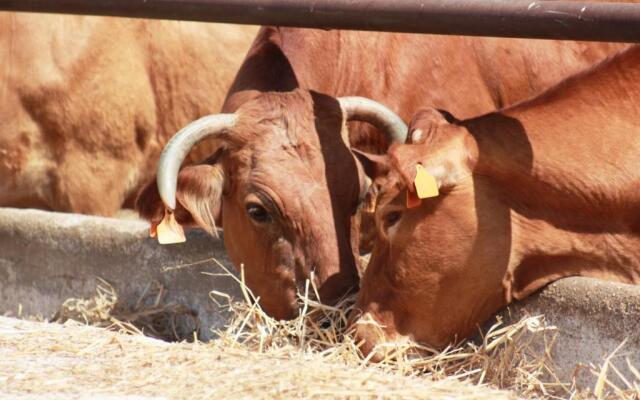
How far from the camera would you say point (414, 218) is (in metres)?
5.12

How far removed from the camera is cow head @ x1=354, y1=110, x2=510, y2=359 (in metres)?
5.05

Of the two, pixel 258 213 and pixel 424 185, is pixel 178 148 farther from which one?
pixel 424 185

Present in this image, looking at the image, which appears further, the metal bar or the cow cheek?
the cow cheek

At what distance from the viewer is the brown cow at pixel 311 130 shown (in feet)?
18.5

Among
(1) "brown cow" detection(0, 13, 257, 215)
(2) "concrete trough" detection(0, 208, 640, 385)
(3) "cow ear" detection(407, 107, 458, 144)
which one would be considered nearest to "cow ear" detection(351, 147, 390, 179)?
(3) "cow ear" detection(407, 107, 458, 144)

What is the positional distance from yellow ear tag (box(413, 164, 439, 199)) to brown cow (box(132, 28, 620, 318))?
76 cm

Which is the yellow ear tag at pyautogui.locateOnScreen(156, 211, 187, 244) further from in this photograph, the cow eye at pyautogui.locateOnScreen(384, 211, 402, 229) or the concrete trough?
the cow eye at pyautogui.locateOnScreen(384, 211, 402, 229)

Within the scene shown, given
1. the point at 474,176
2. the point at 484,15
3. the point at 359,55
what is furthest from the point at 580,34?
the point at 359,55

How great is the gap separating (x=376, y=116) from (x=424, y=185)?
115 centimetres

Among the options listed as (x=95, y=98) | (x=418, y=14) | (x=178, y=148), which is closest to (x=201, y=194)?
(x=178, y=148)

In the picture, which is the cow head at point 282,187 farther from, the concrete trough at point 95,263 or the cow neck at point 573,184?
the cow neck at point 573,184

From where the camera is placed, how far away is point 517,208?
5078 millimetres

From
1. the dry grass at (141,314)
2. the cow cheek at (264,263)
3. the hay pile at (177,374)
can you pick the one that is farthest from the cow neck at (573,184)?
the dry grass at (141,314)

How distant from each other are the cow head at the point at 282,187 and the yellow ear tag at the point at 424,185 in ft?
2.48
